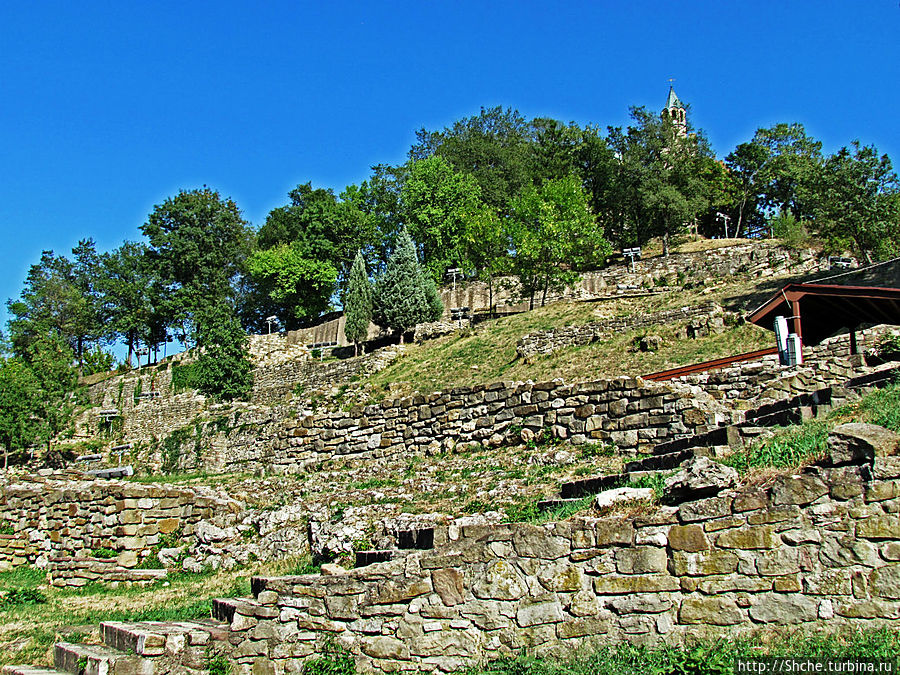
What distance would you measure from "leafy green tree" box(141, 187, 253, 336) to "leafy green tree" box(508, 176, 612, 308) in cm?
2812

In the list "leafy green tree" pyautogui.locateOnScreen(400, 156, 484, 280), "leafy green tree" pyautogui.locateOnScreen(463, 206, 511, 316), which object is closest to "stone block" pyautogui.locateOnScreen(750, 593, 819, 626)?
"leafy green tree" pyautogui.locateOnScreen(463, 206, 511, 316)

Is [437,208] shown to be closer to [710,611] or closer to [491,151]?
[491,151]

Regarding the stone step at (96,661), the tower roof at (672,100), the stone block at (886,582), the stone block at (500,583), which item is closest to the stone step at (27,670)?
the stone step at (96,661)

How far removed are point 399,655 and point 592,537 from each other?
75.5 inches

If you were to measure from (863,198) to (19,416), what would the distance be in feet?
137

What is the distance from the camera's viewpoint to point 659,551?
221 inches

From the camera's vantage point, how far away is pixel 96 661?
20.7 ft

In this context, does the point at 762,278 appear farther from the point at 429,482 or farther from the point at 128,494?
the point at 128,494

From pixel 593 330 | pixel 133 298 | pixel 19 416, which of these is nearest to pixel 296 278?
pixel 133 298

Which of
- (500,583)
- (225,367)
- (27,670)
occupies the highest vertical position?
(225,367)

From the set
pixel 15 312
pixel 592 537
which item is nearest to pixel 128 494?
pixel 592 537

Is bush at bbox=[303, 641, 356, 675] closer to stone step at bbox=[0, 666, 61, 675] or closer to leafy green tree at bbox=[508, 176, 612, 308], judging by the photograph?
stone step at bbox=[0, 666, 61, 675]

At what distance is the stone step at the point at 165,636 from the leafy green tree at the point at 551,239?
109ft

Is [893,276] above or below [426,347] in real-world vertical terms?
above
